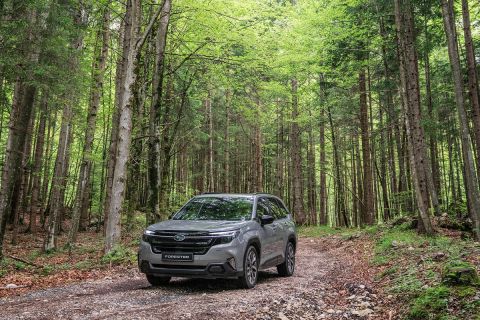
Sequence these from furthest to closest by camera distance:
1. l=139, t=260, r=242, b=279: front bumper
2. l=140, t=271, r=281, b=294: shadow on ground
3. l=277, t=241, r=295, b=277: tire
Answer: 1. l=277, t=241, r=295, b=277: tire
2. l=140, t=271, r=281, b=294: shadow on ground
3. l=139, t=260, r=242, b=279: front bumper

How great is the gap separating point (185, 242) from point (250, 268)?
1435 mm

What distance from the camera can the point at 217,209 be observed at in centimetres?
886


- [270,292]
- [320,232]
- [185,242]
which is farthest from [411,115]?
[320,232]

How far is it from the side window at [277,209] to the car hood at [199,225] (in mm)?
2040

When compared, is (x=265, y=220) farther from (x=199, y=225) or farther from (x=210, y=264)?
(x=210, y=264)

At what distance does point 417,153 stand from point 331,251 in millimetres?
5004

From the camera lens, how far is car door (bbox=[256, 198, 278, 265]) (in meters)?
8.57

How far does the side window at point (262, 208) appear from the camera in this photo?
903cm

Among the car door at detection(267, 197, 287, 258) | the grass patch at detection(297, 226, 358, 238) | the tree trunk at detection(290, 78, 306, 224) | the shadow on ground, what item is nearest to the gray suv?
the car door at detection(267, 197, 287, 258)

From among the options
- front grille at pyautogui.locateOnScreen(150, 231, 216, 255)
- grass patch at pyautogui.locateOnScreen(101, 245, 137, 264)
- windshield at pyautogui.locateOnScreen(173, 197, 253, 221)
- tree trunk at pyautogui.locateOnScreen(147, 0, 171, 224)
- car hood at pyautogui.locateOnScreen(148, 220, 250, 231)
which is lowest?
grass patch at pyautogui.locateOnScreen(101, 245, 137, 264)

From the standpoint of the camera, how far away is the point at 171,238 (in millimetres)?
7520

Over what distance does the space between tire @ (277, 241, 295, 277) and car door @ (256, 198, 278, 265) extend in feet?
2.81

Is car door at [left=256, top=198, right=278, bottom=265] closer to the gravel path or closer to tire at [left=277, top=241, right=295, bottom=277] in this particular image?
the gravel path

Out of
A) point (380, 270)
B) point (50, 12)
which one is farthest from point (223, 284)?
point (50, 12)
